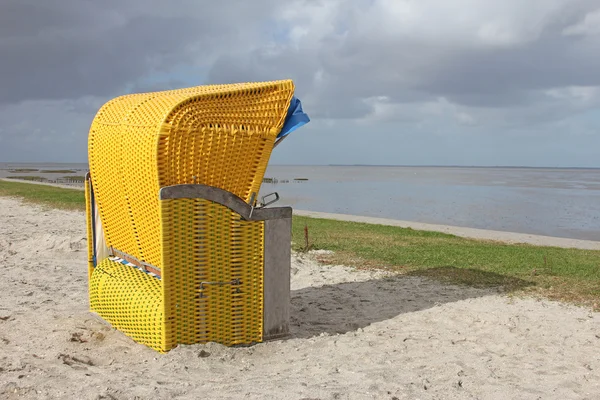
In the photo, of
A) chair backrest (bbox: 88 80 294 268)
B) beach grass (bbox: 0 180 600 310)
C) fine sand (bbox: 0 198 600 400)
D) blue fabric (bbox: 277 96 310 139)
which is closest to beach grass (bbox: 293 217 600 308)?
beach grass (bbox: 0 180 600 310)

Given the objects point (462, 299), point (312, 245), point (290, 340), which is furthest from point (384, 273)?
point (290, 340)

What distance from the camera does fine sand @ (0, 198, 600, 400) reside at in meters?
4.18

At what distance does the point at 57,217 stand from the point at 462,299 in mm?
12416

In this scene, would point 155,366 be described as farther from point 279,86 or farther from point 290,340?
point 279,86

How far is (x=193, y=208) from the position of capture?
4.85m

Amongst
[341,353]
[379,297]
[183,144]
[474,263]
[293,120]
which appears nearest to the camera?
[183,144]

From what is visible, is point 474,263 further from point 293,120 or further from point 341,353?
point 293,120

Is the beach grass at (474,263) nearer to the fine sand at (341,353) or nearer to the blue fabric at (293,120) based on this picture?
the fine sand at (341,353)

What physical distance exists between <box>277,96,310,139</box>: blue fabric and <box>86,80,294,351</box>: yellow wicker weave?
0.36ft

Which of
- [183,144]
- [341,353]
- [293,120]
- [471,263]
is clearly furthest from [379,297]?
[183,144]

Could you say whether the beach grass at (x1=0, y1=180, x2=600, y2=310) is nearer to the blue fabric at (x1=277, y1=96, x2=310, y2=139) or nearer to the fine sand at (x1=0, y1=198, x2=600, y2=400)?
the fine sand at (x1=0, y1=198, x2=600, y2=400)

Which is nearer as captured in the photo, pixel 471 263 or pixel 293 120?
pixel 293 120

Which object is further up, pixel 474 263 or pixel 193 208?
pixel 193 208

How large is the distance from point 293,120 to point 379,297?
10.2ft
